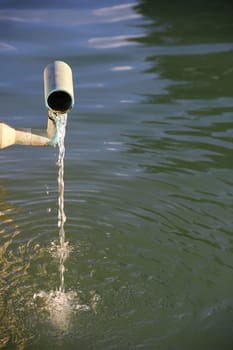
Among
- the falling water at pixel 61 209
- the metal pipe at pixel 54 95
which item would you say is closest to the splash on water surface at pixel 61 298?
the falling water at pixel 61 209

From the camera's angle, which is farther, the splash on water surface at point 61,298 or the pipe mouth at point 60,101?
the pipe mouth at point 60,101

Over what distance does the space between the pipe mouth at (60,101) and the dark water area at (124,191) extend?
85 centimetres

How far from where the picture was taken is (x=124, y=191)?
4867 millimetres

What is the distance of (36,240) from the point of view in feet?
14.2

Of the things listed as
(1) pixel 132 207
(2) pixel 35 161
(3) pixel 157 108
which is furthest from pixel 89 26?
(1) pixel 132 207

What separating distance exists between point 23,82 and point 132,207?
2600mm

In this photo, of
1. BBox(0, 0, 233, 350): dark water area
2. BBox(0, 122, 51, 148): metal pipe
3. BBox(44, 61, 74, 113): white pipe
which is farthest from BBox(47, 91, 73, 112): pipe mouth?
BBox(0, 0, 233, 350): dark water area

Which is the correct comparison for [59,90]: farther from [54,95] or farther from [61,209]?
[61,209]

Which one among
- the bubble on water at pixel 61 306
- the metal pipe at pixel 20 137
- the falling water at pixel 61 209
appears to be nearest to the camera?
the bubble on water at pixel 61 306

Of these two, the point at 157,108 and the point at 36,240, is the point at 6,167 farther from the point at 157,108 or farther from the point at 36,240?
the point at 157,108

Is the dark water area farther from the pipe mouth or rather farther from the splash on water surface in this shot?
the pipe mouth

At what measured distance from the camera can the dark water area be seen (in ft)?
11.7

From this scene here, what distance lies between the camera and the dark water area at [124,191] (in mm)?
3578

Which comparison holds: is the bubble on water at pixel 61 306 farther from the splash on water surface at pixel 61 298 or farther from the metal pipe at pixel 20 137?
the metal pipe at pixel 20 137
